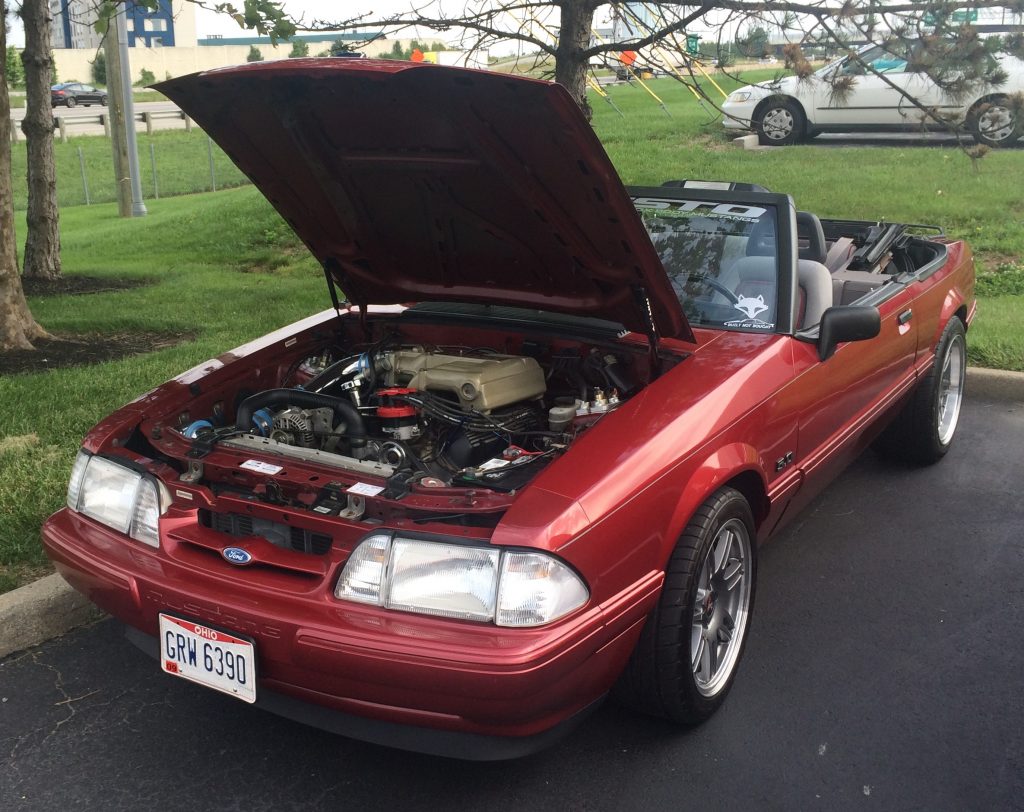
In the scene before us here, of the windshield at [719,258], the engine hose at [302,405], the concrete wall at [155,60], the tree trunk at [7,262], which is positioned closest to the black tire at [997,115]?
the windshield at [719,258]

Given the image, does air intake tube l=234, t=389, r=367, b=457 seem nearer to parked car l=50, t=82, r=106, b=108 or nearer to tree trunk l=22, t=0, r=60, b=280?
tree trunk l=22, t=0, r=60, b=280

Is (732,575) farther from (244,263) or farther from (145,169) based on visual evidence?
(145,169)

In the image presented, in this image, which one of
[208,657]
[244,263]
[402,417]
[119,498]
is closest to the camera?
[208,657]

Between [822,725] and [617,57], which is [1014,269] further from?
[822,725]

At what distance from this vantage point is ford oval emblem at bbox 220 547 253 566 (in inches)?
106

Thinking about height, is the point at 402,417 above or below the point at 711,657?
above

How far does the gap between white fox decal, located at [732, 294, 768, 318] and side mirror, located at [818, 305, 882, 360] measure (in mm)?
234

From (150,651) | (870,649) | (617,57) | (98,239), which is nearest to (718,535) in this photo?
(870,649)

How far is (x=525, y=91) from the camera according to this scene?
2662 mm

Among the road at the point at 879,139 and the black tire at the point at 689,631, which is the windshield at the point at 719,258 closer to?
the black tire at the point at 689,631

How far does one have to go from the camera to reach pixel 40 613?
11.8ft

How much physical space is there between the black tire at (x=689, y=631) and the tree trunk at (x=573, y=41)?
4135 millimetres

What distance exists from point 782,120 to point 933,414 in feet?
32.3

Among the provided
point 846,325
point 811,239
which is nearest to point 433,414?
point 846,325
